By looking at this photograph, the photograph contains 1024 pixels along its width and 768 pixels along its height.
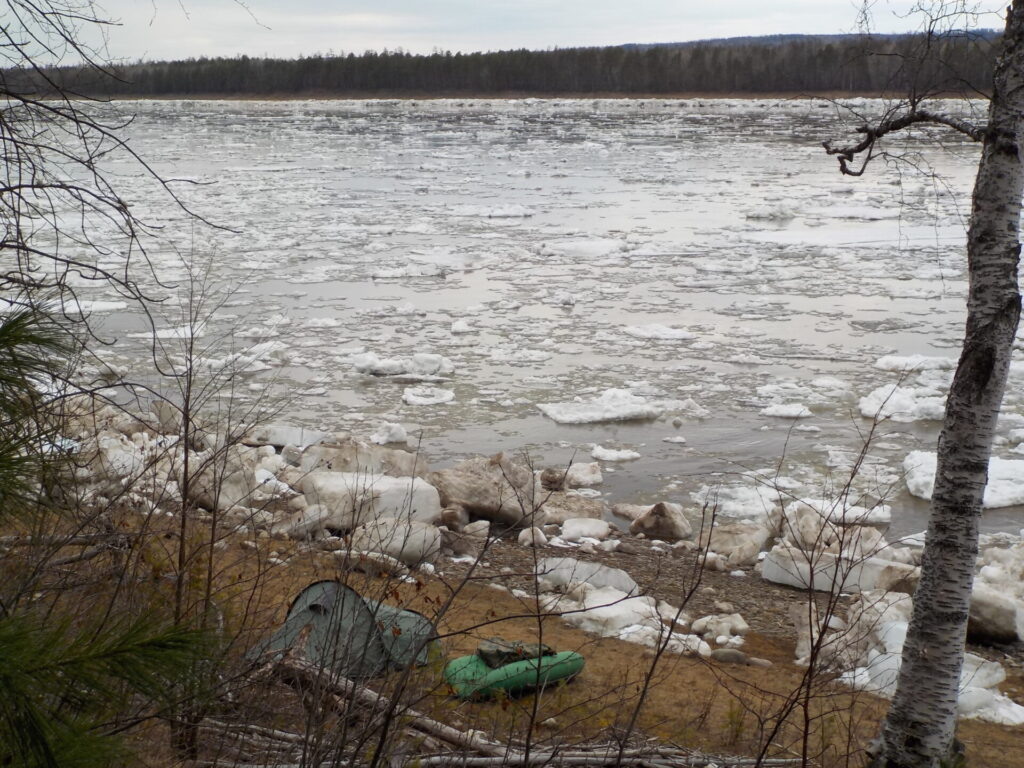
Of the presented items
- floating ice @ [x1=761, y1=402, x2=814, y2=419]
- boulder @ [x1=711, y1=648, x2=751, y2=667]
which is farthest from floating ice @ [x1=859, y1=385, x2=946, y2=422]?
boulder @ [x1=711, y1=648, x2=751, y2=667]

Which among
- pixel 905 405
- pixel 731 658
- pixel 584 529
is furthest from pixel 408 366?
pixel 731 658

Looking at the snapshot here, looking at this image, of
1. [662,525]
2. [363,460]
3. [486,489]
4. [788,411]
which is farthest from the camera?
[788,411]

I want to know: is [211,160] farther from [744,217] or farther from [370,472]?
[370,472]

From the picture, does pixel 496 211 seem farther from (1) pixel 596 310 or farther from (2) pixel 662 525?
(2) pixel 662 525

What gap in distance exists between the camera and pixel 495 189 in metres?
→ 25.8

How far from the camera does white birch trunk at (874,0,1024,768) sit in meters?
3.36

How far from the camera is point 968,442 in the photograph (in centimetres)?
347

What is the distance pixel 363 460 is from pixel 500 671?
10.6ft

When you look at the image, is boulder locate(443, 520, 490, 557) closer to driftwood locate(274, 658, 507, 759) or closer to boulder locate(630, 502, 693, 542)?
boulder locate(630, 502, 693, 542)

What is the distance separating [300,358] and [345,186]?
16.2m

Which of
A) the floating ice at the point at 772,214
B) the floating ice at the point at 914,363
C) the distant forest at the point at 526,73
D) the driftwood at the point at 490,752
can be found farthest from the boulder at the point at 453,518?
the distant forest at the point at 526,73

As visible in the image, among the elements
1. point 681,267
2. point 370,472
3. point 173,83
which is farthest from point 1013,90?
point 173,83

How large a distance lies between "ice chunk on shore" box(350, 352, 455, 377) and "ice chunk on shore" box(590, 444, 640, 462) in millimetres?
2487

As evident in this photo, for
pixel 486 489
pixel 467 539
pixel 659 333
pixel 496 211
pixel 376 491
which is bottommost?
pixel 467 539
